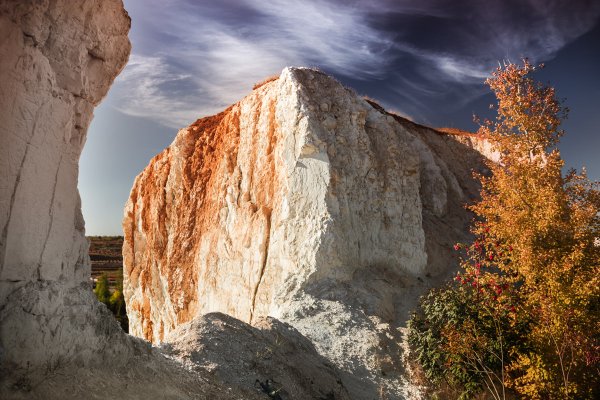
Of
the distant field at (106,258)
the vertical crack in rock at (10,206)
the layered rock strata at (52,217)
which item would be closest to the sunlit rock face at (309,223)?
the layered rock strata at (52,217)

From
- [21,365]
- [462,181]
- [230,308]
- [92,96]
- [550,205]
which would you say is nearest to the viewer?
[21,365]

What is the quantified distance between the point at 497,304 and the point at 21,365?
30.0 feet

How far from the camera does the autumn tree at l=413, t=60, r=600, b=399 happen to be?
9906 mm

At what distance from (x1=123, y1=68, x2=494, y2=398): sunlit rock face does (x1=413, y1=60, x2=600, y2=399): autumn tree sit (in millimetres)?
3209

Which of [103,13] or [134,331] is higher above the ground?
[103,13]

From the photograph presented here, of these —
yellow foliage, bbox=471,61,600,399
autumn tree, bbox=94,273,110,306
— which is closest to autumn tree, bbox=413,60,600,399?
yellow foliage, bbox=471,61,600,399

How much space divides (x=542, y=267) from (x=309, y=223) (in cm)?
719

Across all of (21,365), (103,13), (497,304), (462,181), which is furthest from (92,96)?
(462,181)

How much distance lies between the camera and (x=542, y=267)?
10398mm

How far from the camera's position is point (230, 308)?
1783cm

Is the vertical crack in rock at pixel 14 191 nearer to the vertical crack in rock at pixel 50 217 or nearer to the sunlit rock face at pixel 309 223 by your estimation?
the vertical crack in rock at pixel 50 217

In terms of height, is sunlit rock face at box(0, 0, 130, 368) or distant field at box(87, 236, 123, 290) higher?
distant field at box(87, 236, 123, 290)

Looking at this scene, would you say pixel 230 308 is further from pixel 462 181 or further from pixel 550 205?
pixel 462 181

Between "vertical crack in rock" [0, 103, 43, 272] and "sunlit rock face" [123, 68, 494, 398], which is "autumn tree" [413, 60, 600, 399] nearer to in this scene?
"sunlit rock face" [123, 68, 494, 398]
